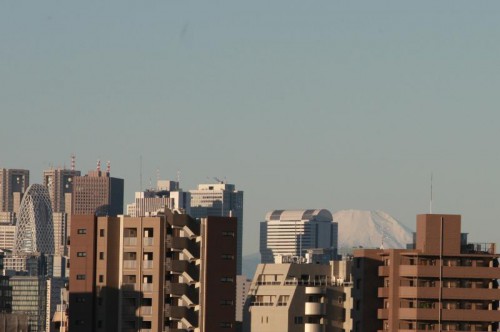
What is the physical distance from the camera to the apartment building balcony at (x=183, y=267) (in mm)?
192000

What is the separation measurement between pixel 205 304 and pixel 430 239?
72.5ft

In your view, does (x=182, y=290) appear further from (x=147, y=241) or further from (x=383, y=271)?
(x=383, y=271)

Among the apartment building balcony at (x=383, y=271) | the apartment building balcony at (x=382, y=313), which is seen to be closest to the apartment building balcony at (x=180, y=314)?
the apartment building balcony at (x=382, y=313)

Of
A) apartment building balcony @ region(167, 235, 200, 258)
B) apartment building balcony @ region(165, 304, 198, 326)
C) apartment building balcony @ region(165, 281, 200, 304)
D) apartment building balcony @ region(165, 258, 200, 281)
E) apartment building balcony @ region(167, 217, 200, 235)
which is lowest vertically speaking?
apartment building balcony @ region(165, 304, 198, 326)

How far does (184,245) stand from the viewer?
635ft

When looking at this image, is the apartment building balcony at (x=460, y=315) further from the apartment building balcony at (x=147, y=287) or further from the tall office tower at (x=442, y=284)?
the apartment building balcony at (x=147, y=287)

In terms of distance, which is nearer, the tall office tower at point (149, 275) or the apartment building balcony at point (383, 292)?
the tall office tower at point (149, 275)

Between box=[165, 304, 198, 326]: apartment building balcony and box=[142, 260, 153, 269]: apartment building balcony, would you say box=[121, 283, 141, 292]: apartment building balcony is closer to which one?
box=[142, 260, 153, 269]: apartment building balcony

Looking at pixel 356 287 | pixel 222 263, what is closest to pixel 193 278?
pixel 222 263

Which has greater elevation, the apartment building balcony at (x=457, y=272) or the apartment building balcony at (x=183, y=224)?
the apartment building balcony at (x=183, y=224)

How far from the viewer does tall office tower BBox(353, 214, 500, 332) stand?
620 ft

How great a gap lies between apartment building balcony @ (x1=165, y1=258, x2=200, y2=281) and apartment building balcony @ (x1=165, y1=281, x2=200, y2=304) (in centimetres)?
117

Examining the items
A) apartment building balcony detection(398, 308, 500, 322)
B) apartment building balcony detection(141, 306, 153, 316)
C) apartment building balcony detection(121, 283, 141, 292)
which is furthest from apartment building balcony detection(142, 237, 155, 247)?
apartment building balcony detection(398, 308, 500, 322)

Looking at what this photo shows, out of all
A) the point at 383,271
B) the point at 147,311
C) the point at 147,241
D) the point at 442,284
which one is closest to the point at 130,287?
the point at 147,311
